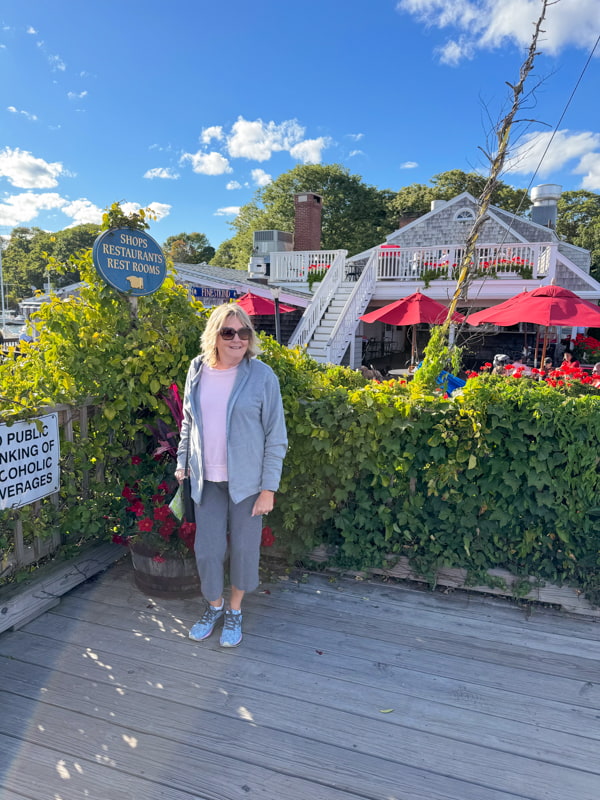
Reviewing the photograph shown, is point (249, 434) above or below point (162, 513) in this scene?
above

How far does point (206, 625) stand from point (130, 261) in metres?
2.10

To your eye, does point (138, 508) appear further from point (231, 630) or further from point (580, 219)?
point (580, 219)

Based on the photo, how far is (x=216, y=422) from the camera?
2387 mm

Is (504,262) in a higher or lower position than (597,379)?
higher

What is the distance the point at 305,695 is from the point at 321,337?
11071mm

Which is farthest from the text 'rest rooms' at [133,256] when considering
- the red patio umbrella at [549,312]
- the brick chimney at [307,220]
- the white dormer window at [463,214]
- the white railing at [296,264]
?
the white dormer window at [463,214]

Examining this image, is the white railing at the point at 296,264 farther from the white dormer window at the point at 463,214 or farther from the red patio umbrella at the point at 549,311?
the red patio umbrella at the point at 549,311

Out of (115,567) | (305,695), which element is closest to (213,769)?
(305,695)

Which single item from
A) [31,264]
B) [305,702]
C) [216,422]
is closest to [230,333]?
[216,422]

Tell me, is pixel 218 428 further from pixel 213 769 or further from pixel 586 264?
pixel 586 264

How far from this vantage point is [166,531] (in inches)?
107

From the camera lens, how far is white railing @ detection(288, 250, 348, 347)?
43.0ft

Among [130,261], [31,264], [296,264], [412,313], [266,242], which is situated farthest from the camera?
[31,264]

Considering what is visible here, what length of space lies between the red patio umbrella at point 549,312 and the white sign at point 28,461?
6.54 m
